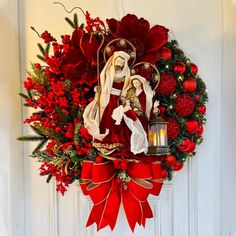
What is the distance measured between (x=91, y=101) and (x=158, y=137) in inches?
11.1

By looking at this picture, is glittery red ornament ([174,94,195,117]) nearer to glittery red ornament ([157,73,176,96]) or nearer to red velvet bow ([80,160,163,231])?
glittery red ornament ([157,73,176,96])

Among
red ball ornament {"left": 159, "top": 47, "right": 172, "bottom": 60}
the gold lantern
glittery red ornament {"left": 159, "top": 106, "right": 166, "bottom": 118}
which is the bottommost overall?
the gold lantern

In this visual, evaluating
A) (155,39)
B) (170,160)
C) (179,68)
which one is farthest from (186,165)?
(155,39)

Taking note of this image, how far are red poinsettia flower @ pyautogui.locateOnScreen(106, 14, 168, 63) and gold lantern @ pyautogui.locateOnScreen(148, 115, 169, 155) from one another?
0.78ft

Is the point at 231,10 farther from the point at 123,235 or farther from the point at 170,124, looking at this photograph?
the point at 123,235

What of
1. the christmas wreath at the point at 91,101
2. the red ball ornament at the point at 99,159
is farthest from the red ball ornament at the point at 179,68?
the red ball ornament at the point at 99,159

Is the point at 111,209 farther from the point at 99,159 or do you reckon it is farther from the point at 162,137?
the point at 162,137

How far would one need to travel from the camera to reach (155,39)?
3.64 ft

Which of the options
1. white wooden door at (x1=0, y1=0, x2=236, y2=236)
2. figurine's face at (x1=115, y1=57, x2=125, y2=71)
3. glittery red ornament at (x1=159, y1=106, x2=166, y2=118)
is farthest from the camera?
white wooden door at (x1=0, y1=0, x2=236, y2=236)

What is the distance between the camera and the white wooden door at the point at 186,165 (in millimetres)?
1337

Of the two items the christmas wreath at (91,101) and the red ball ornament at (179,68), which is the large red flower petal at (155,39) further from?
the red ball ornament at (179,68)

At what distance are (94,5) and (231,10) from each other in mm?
628

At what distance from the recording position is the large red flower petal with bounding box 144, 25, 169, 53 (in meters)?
1.10

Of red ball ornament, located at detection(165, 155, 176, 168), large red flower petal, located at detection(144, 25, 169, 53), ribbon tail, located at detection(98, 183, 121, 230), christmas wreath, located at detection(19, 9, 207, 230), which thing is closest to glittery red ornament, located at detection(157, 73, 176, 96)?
christmas wreath, located at detection(19, 9, 207, 230)
